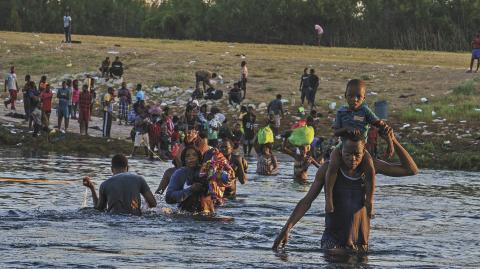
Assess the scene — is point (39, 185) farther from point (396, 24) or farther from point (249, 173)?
point (396, 24)

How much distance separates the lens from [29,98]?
111 ft

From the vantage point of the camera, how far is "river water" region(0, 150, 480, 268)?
43.0 feet

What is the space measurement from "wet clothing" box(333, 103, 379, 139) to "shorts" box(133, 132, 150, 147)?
19.1 meters

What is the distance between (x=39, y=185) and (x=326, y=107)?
65.3 ft

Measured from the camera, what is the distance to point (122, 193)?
15383 mm

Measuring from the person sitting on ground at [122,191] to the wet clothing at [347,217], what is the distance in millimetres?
4105

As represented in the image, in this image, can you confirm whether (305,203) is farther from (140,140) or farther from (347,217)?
(140,140)

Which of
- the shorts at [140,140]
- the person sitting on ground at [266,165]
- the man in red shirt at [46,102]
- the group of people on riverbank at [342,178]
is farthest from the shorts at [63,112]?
the group of people on riverbank at [342,178]

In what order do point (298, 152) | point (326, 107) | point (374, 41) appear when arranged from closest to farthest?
point (298, 152)
point (326, 107)
point (374, 41)

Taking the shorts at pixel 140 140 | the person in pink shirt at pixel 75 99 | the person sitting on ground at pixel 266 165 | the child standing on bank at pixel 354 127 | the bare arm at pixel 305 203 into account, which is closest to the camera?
the child standing on bank at pixel 354 127

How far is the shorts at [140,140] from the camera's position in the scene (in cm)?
3123

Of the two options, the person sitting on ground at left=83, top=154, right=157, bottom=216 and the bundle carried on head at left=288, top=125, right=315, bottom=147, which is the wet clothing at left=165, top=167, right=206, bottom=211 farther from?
the bundle carried on head at left=288, top=125, right=315, bottom=147

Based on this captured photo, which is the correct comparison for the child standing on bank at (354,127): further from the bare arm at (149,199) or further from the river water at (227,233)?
the bare arm at (149,199)

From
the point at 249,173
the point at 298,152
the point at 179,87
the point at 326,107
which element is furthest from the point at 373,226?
the point at 179,87
